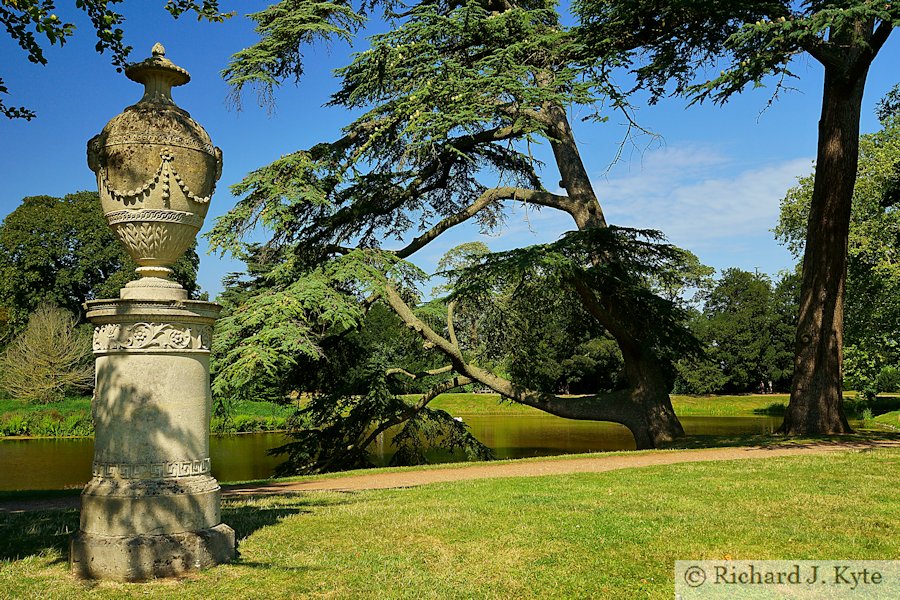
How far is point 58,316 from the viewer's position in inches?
1348

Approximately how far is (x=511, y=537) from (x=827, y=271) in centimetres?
1121

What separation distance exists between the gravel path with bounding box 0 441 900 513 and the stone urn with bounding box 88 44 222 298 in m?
5.20

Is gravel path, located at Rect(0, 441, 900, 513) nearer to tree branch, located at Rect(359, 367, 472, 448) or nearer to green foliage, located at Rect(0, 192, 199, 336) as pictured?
tree branch, located at Rect(359, 367, 472, 448)

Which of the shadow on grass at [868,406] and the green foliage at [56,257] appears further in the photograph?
the green foliage at [56,257]

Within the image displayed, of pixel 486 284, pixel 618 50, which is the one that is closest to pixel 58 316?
pixel 486 284

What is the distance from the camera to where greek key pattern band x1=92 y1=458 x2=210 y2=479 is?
496cm

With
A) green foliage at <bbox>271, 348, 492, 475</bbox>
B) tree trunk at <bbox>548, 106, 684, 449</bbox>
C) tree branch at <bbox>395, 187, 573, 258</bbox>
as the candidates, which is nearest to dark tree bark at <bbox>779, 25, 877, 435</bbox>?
tree trunk at <bbox>548, 106, 684, 449</bbox>

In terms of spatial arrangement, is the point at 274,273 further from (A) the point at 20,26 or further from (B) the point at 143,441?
(B) the point at 143,441

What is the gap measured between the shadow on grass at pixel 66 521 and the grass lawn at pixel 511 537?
20mm

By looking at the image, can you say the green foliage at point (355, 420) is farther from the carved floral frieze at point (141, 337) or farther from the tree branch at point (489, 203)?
the carved floral frieze at point (141, 337)

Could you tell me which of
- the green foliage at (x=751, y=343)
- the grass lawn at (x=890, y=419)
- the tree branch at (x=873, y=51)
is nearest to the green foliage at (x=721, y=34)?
the tree branch at (x=873, y=51)

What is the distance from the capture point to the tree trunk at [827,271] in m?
13.9

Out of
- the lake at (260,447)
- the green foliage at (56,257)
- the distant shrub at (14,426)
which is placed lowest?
the lake at (260,447)

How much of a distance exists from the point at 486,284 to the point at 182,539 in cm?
993
